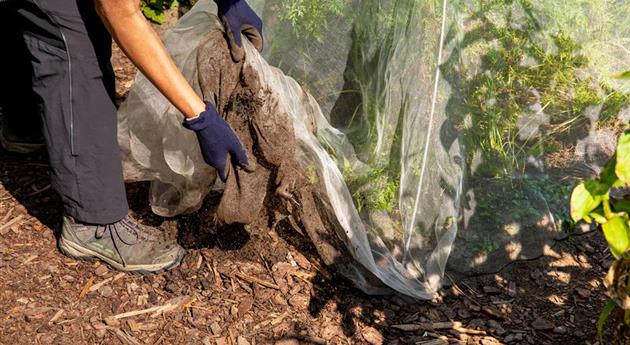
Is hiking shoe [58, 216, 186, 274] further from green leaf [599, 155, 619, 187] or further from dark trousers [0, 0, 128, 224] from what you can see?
green leaf [599, 155, 619, 187]

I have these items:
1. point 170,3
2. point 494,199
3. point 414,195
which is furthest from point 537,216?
point 170,3

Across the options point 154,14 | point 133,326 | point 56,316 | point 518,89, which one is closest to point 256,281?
point 133,326

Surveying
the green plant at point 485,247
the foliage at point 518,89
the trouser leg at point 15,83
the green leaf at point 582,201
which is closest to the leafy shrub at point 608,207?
the green leaf at point 582,201

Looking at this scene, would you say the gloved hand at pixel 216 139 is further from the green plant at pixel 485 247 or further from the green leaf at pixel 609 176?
the green leaf at pixel 609 176

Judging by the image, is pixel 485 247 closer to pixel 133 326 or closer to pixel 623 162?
pixel 623 162

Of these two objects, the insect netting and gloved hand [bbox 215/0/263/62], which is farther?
gloved hand [bbox 215/0/263/62]

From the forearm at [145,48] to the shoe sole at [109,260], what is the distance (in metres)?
0.76

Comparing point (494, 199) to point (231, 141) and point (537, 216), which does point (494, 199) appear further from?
point (231, 141)

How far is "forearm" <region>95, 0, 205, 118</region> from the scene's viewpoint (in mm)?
2150

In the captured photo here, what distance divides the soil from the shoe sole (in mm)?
24

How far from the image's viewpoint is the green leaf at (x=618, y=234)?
1757 mm

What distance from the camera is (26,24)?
2.45 meters

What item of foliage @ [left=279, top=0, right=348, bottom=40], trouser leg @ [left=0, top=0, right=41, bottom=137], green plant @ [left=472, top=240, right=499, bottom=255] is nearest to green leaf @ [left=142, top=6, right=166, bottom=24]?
trouser leg @ [left=0, top=0, right=41, bottom=137]

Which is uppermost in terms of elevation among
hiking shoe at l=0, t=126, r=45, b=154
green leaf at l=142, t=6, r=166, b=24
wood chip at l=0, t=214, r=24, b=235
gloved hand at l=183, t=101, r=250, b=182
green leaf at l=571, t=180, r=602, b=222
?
green leaf at l=571, t=180, r=602, b=222
